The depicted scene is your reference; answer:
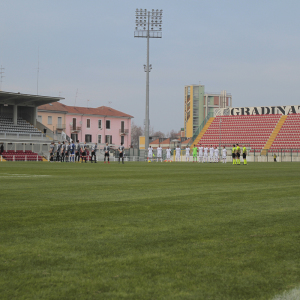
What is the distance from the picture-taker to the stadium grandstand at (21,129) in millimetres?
50656

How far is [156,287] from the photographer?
3.18m

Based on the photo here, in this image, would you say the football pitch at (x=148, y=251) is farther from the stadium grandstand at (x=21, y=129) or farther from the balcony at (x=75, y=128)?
the balcony at (x=75, y=128)

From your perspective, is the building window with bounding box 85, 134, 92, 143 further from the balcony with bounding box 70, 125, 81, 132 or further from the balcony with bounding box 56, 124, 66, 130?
the balcony with bounding box 56, 124, 66, 130

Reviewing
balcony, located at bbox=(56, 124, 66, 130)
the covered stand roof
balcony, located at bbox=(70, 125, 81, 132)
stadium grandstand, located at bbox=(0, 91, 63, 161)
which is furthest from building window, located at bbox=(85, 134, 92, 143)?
the covered stand roof

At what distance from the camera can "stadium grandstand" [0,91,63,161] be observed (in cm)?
5066

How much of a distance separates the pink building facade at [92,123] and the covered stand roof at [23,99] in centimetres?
2407

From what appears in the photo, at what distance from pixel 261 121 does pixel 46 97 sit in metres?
33.0

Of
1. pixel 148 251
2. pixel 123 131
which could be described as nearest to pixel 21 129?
pixel 123 131

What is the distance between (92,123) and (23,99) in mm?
35437

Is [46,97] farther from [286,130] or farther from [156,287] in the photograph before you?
[156,287]

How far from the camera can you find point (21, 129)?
182ft

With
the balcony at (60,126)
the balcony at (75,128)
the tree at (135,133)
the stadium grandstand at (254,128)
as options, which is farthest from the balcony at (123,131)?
the tree at (135,133)

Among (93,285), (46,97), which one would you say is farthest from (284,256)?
(46,97)

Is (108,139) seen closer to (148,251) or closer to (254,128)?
(254,128)
